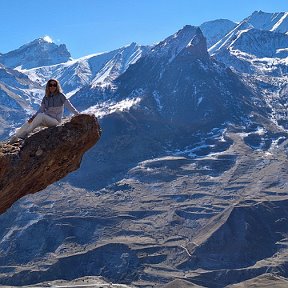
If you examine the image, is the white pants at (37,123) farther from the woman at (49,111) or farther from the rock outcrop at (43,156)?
the rock outcrop at (43,156)

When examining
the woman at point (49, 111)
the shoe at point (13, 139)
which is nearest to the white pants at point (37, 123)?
the woman at point (49, 111)

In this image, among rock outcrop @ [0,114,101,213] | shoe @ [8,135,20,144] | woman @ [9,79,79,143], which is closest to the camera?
rock outcrop @ [0,114,101,213]

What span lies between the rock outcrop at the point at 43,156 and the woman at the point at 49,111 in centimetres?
50

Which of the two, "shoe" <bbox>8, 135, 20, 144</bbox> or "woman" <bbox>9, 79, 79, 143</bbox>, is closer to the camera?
"shoe" <bbox>8, 135, 20, 144</bbox>

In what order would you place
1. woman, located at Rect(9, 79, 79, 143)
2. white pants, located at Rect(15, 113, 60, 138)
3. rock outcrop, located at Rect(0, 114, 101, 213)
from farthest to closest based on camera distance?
woman, located at Rect(9, 79, 79, 143), white pants, located at Rect(15, 113, 60, 138), rock outcrop, located at Rect(0, 114, 101, 213)

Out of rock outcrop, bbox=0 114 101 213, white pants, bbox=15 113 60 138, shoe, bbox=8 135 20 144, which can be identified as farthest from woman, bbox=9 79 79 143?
rock outcrop, bbox=0 114 101 213

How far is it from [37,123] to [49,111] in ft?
3.70

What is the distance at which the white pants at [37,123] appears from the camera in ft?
96.7

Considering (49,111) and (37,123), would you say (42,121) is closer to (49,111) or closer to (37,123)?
(37,123)

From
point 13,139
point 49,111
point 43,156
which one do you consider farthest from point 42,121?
point 43,156

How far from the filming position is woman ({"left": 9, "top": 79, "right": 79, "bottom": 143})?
97.3 ft

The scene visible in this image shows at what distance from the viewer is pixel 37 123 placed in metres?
29.8

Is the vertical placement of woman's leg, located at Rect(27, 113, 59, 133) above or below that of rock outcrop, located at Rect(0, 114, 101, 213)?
above

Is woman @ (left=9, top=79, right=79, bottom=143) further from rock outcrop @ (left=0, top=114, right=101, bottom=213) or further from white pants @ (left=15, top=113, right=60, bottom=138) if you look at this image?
rock outcrop @ (left=0, top=114, right=101, bottom=213)
